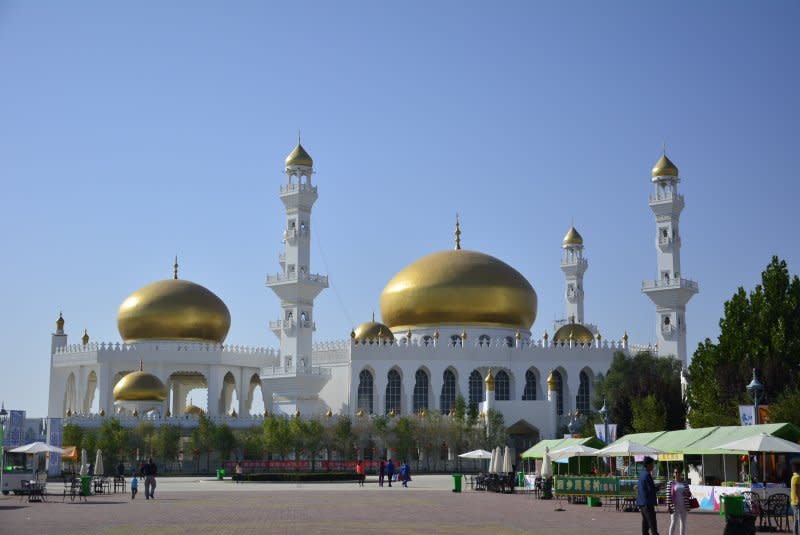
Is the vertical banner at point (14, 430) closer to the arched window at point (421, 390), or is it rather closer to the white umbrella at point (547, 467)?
the white umbrella at point (547, 467)

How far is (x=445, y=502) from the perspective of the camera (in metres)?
32.2

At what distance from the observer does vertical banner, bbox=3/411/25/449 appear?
4034 centimetres

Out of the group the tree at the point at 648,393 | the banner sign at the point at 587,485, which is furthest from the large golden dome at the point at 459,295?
the banner sign at the point at 587,485

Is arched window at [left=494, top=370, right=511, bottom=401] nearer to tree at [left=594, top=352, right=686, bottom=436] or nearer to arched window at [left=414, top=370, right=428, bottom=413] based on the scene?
arched window at [left=414, top=370, right=428, bottom=413]

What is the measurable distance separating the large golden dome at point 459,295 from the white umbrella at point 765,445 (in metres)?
44.0

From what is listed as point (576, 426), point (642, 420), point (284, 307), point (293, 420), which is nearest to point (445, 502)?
point (576, 426)

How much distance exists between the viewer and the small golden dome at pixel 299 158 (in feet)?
220

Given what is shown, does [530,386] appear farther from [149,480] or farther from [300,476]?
[149,480]

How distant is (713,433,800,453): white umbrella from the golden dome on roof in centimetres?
4247

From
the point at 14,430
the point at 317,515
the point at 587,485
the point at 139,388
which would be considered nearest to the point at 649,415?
the point at 587,485

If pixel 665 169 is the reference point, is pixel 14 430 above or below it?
below

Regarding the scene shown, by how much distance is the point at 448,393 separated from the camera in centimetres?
6825

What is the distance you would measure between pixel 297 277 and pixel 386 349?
673 cm

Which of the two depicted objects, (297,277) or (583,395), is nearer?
(297,277)
